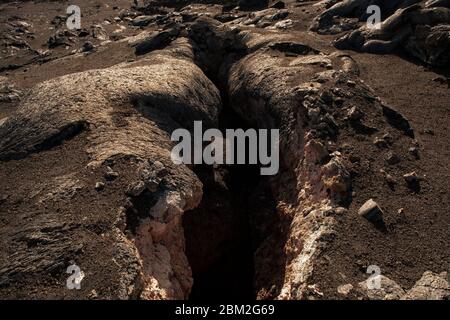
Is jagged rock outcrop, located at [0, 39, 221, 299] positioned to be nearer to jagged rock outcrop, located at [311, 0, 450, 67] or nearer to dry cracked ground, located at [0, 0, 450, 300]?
dry cracked ground, located at [0, 0, 450, 300]

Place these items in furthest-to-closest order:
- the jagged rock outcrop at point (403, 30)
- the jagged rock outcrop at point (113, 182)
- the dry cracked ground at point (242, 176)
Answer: the jagged rock outcrop at point (403, 30) < the dry cracked ground at point (242, 176) < the jagged rock outcrop at point (113, 182)

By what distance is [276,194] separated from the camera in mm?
14617

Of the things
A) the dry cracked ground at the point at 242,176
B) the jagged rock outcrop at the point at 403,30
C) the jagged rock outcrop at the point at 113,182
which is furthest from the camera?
the jagged rock outcrop at the point at 403,30

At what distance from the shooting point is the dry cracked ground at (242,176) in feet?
31.7

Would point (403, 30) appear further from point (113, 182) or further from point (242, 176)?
point (113, 182)

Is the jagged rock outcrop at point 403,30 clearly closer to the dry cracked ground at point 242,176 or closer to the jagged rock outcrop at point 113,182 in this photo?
the dry cracked ground at point 242,176

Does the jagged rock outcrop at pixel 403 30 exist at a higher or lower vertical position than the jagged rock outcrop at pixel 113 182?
higher

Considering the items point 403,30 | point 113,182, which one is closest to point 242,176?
point 113,182

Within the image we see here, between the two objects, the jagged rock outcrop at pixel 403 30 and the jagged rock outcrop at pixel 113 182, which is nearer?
the jagged rock outcrop at pixel 113 182

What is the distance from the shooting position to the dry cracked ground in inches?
381

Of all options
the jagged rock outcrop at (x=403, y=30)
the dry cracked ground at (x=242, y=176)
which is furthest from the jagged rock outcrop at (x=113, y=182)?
the jagged rock outcrop at (x=403, y=30)

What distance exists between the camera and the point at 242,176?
16719 mm

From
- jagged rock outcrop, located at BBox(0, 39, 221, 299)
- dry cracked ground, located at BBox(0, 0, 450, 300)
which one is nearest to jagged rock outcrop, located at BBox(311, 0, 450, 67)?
dry cracked ground, located at BBox(0, 0, 450, 300)
